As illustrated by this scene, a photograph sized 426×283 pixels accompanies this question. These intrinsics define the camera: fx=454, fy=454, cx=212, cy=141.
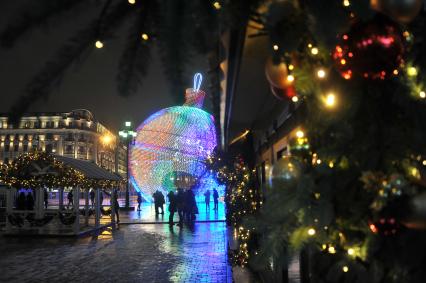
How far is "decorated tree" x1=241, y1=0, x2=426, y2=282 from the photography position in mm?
1907

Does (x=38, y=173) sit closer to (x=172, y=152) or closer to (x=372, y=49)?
(x=172, y=152)

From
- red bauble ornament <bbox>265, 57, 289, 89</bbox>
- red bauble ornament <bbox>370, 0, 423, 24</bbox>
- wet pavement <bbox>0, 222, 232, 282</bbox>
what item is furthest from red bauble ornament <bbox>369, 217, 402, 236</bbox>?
wet pavement <bbox>0, 222, 232, 282</bbox>

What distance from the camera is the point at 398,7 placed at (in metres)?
1.82

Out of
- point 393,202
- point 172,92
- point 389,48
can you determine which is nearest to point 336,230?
point 393,202

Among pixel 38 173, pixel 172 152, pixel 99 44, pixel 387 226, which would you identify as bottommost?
pixel 387 226

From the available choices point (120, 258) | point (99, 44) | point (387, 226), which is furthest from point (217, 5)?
point (120, 258)

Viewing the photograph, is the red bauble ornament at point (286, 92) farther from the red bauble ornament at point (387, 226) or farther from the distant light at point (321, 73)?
the red bauble ornament at point (387, 226)

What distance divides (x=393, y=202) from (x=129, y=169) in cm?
3884

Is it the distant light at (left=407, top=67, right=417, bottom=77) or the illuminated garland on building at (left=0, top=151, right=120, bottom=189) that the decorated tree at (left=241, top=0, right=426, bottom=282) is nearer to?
the distant light at (left=407, top=67, right=417, bottom=77)

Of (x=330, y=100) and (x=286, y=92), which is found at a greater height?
(x=286, y=92)

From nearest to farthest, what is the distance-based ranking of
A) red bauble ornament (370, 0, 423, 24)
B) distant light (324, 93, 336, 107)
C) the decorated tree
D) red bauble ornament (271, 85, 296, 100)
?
1. red bauble ornament (370, 0, 423, 24)
2. the decorated tree
3. distant light (324, 93, 336, 107)
4. red bauble ornament (271, 85, 296, 100)

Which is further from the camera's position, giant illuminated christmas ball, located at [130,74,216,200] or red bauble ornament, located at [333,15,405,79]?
giant illuminated christmas ball, located at [130,74,216,200]

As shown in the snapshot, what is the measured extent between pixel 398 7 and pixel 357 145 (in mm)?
608

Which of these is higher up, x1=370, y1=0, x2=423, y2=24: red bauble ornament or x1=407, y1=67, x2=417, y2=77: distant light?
x1=370, y1=0, x2=423, y2=24: red bauble ornament
